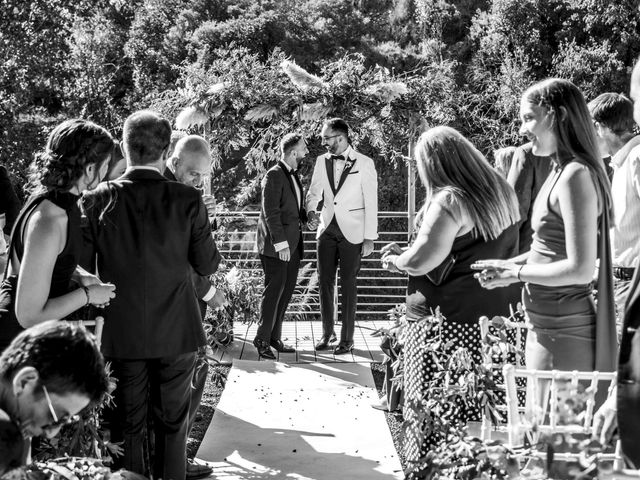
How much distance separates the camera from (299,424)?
526cm

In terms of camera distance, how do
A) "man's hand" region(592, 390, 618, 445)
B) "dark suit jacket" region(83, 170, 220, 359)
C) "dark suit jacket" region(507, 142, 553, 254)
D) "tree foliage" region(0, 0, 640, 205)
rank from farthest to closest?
1. "tree foliage" region(0, 0, 640, 205)
2. "dark suit jacket" region(507, 142, 553, 254)
3. "dark suit jacket" region(83, 170, 220, 359)
4. "man's hand" region(592, 390, 618, 445)

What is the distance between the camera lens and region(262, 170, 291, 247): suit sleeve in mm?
6762

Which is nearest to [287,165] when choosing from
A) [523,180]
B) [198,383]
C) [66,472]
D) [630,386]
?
[523,180]

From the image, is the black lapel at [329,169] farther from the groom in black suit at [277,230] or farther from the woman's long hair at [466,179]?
the woman's long hair at [466,179]

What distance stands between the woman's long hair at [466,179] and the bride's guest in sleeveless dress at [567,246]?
386 mm

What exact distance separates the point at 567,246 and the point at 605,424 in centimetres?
98

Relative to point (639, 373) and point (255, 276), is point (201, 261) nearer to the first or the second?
point (639, 373)

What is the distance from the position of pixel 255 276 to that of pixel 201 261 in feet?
14.5

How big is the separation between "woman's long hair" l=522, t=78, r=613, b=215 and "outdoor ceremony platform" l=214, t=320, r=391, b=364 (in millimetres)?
3771

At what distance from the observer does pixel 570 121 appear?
9.87 feet

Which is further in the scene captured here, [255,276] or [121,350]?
[255,276]

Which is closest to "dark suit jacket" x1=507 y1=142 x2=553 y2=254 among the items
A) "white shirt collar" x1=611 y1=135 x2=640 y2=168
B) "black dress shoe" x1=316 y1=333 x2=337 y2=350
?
"white shirt collar" x1=611 y1=135 x2=640 y2=168

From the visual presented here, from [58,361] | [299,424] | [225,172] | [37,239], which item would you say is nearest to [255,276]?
[299,424]

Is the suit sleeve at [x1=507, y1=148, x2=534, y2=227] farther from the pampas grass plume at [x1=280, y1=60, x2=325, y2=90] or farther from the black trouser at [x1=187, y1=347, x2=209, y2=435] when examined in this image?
the pampas grass plume at [x1=280, y1=60, x2=325, y2=90]
